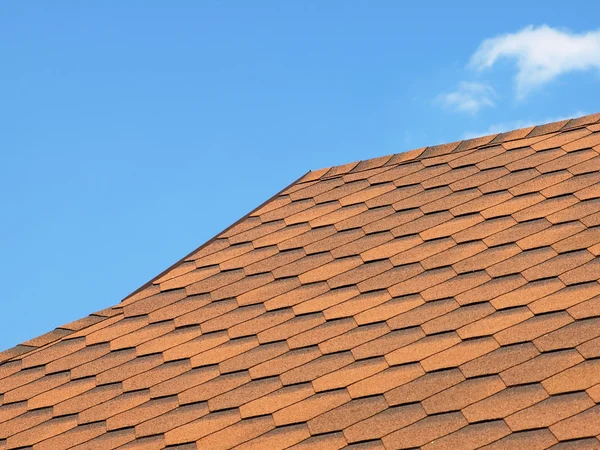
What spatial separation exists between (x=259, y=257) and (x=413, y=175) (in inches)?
77.1

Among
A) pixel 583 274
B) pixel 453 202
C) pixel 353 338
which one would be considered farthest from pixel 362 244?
pixel 583 274

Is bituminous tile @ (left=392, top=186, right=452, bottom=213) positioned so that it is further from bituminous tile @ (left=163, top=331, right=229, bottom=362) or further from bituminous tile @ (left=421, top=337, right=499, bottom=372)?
bituminous tile @ (left=421, top=337, right=499, bottom=372)

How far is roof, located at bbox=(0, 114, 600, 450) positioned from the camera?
25.2 feet

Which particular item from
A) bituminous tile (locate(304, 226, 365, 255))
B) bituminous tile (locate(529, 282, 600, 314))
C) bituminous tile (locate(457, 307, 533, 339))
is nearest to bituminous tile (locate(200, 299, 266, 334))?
bituminous tile (locate(304, 226, 365, 255))

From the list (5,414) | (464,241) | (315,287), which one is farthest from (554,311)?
(5,414)

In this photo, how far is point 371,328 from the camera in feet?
29.2

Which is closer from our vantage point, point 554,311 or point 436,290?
point 554,311

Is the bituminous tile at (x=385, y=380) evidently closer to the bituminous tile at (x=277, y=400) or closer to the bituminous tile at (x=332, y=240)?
the bituminous tile at (x=277, y=400)

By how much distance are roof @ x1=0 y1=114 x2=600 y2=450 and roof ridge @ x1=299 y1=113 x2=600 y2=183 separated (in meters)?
0.04

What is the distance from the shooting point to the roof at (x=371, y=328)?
7691 millimetres

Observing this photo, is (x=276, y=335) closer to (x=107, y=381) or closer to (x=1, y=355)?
(x=107, y=381)

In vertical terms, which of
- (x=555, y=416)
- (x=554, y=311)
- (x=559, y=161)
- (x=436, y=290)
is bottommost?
(x=555, y=416)

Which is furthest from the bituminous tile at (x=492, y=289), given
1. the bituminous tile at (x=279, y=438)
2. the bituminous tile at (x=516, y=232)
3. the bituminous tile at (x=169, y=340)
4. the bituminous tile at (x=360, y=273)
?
the bituminous tile at (x=169, y=340)

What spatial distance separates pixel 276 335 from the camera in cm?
925
